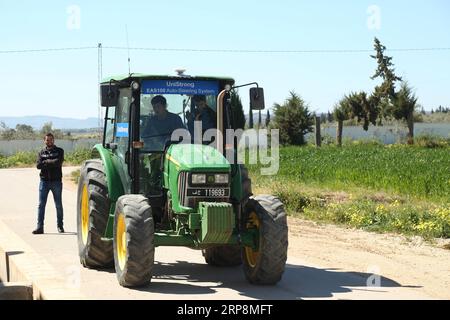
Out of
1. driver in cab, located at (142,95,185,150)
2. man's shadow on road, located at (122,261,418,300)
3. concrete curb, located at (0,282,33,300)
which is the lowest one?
man's shadow on road, located at (122,261,418,300)

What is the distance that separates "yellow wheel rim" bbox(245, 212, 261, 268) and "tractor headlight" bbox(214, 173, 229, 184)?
0.56 metres

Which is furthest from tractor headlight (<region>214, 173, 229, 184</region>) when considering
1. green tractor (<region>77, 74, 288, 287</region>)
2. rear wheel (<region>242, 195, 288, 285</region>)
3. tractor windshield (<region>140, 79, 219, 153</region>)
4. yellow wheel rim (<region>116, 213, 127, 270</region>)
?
yellow wheel rim (<region>116, 213, 127, 270</region>)

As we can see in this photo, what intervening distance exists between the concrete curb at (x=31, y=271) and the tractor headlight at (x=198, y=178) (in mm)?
1778

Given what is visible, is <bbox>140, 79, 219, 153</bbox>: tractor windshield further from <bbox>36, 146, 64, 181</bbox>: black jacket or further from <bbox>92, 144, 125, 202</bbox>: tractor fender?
<bbox>36, 146, 64, 181</bbox>: black jacket

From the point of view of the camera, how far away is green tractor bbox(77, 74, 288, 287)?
8898mm

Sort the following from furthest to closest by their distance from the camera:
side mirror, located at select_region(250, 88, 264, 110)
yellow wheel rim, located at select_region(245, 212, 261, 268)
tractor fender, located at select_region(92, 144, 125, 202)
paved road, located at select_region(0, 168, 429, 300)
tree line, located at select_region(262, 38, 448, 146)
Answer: tree line, located at select_region(262, 38, 448, 146) < tractor fender, located at select_region(92, 144, 125, 202) < side mirror, located at select_region(250, 88, 264, 110) < yellow wheel rim, located at select_region(245, 212, 261, 268) < paved road, located at select_region(0, 168, 429, 300)

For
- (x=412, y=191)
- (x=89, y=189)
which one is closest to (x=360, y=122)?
(x=412, y=191)

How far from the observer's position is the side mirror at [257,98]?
31.7 ft

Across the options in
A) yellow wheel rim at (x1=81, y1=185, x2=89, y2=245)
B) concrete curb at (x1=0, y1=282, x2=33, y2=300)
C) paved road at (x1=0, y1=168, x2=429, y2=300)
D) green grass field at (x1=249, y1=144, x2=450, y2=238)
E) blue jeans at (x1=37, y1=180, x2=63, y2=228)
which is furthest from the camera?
green grass field at (x1=249, y1=144, x2=450, y2=238)

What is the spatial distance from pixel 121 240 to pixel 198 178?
3.89ft

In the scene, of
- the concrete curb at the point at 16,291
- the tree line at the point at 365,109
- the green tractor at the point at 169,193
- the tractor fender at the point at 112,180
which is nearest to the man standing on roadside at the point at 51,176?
the green tractor at the point at 169,193

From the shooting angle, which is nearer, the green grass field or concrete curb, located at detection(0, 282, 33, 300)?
concrete curb, located at detection(0, 282, 33, 300)

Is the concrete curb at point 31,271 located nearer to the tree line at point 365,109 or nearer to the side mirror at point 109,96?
the side mirror at point 109,96
